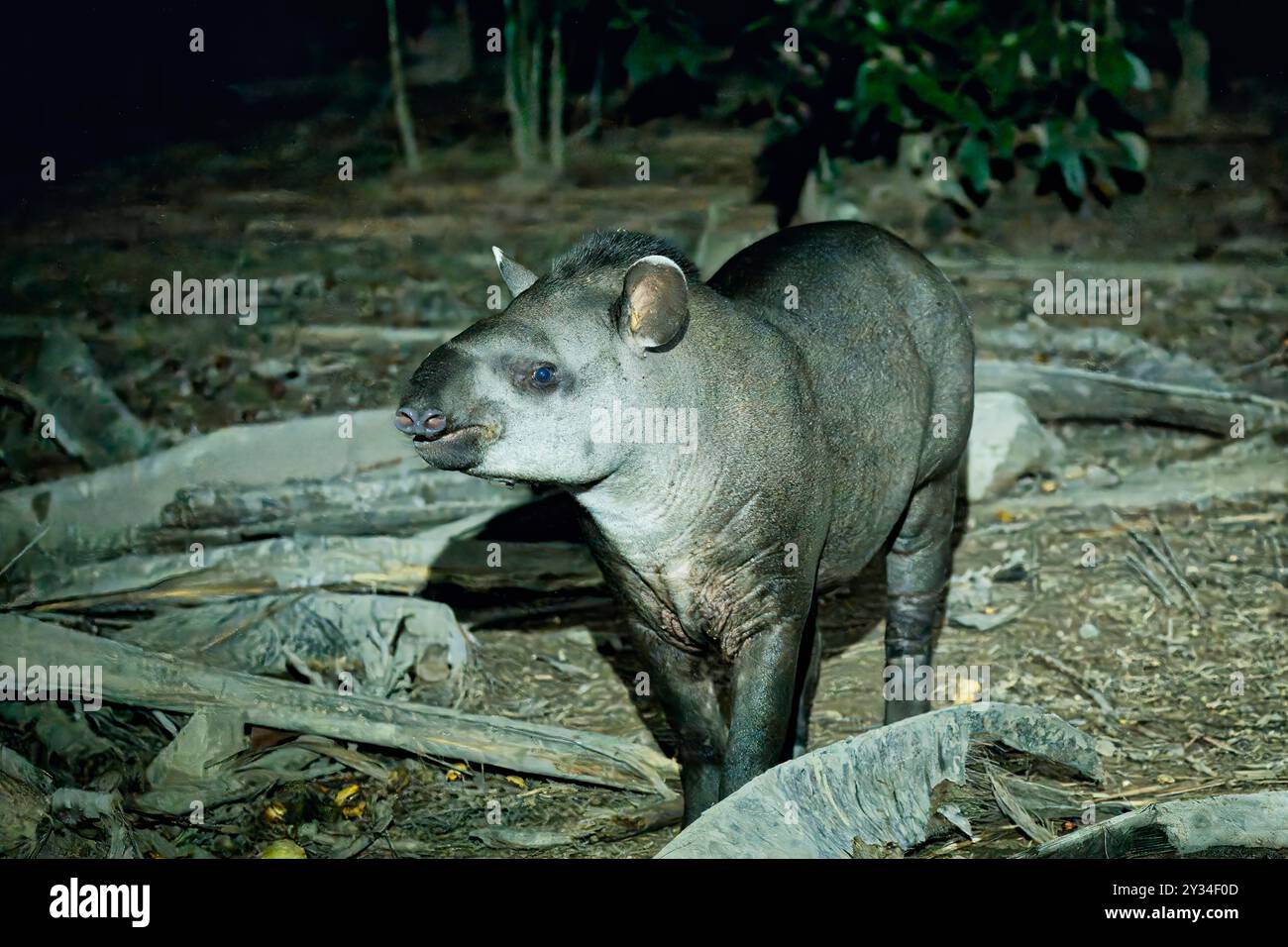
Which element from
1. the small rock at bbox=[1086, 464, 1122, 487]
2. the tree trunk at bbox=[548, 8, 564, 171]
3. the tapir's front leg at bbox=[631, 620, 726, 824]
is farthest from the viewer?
the tree trunk at bbox=[548, 8, 564, 171]

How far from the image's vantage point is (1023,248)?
13.1m

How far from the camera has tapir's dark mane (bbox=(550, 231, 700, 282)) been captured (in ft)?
19.5

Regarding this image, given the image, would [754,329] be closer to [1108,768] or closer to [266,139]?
[1108,768]

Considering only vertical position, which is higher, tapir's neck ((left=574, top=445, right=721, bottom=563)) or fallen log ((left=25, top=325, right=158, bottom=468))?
fallen log ((left=25, top=325, right=158, bottom=468))

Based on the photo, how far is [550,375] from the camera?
5.64 m

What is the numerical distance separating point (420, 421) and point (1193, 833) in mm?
2826

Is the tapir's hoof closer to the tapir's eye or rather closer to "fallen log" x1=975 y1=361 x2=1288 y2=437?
the tapir's eye

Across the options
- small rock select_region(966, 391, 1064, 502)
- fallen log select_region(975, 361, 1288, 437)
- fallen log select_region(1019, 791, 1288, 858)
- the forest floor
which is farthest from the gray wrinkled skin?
fallen log select_region(975, 361, 1288, 437)

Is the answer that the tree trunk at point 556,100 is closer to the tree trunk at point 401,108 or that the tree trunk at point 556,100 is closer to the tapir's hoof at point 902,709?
the tree trunk at point 401,108

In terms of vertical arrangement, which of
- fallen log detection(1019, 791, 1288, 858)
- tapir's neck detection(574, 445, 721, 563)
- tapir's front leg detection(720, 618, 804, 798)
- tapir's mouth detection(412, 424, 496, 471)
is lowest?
fallen log detection(1019, 791, 1288, 858)

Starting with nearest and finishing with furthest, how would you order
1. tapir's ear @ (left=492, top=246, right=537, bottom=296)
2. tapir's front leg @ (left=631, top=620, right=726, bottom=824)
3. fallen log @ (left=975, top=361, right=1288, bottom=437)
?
tapir's ear @ (left=492, top=246, right=537, bottom=296) → tapir's front leg @ (left=631, top=620, right=726, bottom=824) → fallen log @ (left=975, top=361, right=1288, bottom=437)

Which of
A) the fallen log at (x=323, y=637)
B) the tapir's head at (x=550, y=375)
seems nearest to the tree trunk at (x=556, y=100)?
the fallen log at (x=323, y=637)

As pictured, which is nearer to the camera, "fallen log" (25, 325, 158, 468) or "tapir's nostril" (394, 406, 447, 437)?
"tapir's nostril" (394, 406, 447, 437)

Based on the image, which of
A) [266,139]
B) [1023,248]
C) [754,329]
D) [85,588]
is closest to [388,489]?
[85,588]
